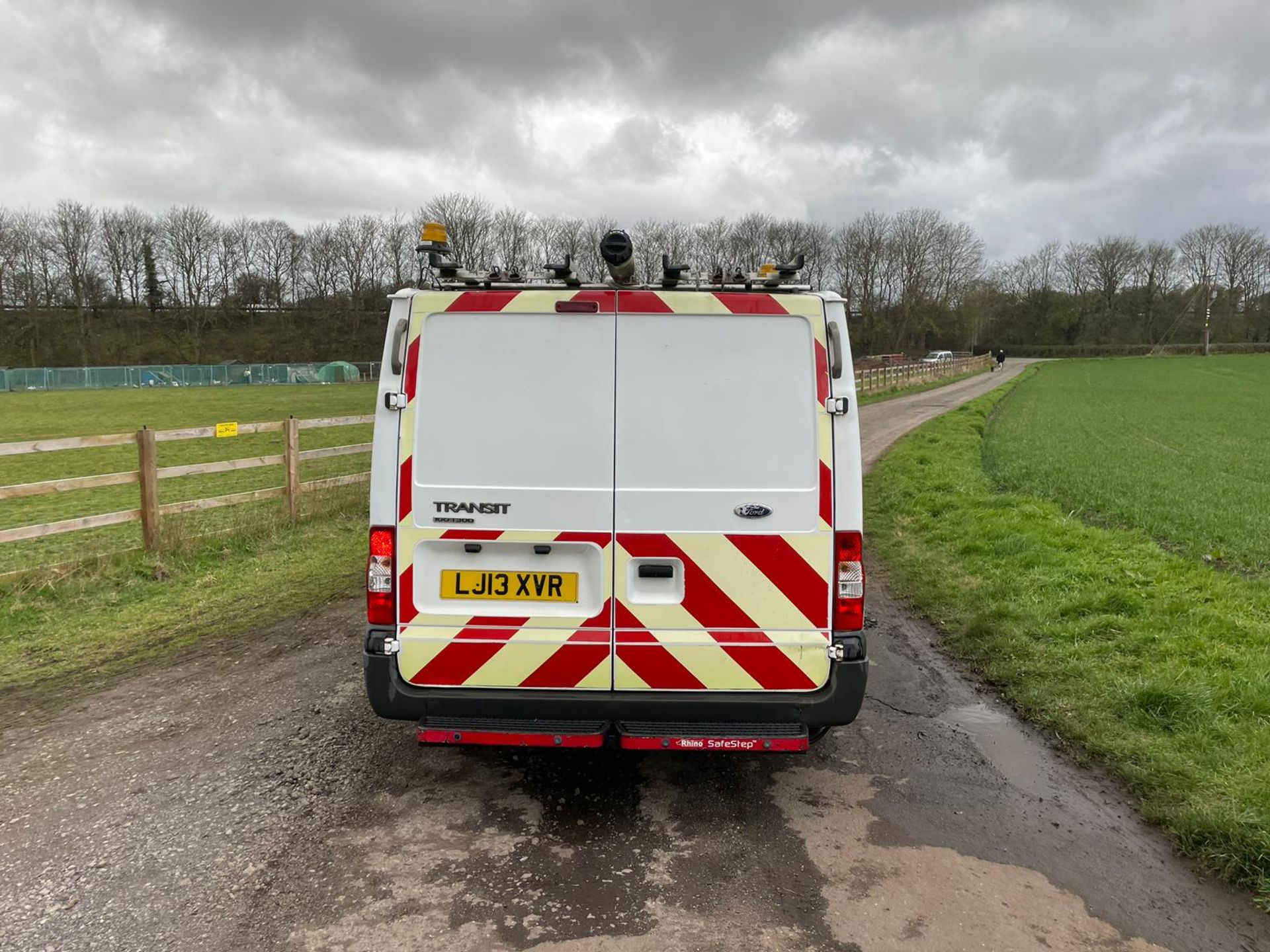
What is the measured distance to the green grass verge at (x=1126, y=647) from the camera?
142 inches

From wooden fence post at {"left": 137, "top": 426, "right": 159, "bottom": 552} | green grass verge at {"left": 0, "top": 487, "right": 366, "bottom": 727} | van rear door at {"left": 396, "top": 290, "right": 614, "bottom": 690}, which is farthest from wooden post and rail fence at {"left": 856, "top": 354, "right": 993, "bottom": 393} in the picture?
van rear door at {"left": 396, "top": 290, "right": 614, "bottom": 690}

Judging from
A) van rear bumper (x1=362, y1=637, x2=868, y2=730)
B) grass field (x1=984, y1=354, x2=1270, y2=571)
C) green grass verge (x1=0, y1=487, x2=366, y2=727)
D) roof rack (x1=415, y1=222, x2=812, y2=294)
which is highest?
roof rack (x1=415, y1=222, x2=812, y2=294)

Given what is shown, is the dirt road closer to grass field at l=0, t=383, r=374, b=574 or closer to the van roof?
the van roof

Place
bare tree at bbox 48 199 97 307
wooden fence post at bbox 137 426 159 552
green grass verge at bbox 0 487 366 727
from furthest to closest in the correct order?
bare tree at bbox 48 199 97 307 < wooden fence post at bbox 137 426 159 552 < green grass verge at bbox 0 487 366 727

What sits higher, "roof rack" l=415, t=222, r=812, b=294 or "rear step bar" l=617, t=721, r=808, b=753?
"roof rack" l=415, t=222, r=812, b=294

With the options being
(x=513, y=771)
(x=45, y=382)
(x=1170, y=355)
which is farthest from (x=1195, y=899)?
(x=1170, y=355)

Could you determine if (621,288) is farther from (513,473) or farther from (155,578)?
(155,578)

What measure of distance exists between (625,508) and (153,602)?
5.51 meters

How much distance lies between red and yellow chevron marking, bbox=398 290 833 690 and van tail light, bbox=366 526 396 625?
0.15 feet

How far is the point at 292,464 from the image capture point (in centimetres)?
962

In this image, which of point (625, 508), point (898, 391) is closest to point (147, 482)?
point (625, 508)

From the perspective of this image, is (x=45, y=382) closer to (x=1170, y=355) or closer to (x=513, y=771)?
(x=513, y=771)

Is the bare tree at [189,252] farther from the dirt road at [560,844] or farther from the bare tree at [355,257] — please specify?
the dirt road at [560,844]

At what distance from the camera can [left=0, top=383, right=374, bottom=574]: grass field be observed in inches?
379
